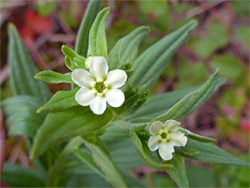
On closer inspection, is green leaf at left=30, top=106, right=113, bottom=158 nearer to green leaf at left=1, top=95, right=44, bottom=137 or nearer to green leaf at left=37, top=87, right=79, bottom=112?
green leaf at left=37, top=87, right=79, bottom=112

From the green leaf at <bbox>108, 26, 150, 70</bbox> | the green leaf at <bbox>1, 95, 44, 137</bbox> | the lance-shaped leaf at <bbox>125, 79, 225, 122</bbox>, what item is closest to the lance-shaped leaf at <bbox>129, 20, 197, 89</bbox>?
the lance-shaped leaf at <bbox>125, 79, 225, 122</bbox>

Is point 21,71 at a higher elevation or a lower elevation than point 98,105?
lower

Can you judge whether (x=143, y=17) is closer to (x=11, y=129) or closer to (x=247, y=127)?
(x=247, y=127)

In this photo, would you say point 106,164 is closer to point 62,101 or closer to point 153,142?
point 153,142

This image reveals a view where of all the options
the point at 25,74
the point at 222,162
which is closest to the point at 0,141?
the point at 25,74

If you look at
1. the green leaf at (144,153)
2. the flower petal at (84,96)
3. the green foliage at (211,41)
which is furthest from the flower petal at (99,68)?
the green foliage at (211,41)

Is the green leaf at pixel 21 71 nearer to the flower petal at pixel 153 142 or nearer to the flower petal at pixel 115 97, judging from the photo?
the flower petal at pixel 115 97

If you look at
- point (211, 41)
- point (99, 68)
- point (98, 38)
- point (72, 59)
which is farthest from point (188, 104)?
point (211, 41)
